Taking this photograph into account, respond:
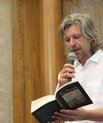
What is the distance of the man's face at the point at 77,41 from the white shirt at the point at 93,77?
0.21 ft

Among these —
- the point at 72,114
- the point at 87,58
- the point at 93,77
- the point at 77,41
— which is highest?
the point at 77,41

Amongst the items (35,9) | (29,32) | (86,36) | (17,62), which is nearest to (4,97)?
(17,62)

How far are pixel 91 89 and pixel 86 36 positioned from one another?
1.16 ft

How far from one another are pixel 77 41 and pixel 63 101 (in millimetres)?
510

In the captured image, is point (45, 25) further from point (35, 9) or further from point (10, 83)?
point (10, 83)

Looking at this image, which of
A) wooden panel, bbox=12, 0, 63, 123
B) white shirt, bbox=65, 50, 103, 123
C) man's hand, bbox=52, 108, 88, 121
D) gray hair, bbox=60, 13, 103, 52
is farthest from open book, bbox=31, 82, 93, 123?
wooden panel, bbox=12, 0, 63, 123

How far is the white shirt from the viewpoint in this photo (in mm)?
1848

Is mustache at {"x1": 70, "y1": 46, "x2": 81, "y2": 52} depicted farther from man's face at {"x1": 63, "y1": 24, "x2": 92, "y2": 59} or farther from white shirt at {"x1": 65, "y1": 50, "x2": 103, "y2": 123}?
white shirt at {"x1": 65, "y1": 50, "x2": 103, "y2": 123}

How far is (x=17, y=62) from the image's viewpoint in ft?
11.7

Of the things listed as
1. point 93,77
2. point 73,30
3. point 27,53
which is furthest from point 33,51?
point 93,77

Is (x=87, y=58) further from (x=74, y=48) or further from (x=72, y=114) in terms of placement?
(x=72, y=114)

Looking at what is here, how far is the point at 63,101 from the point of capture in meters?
1.62

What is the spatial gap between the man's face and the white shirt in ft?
0.21

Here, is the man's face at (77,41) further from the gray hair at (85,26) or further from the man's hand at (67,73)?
the man's hand at (67,73)
